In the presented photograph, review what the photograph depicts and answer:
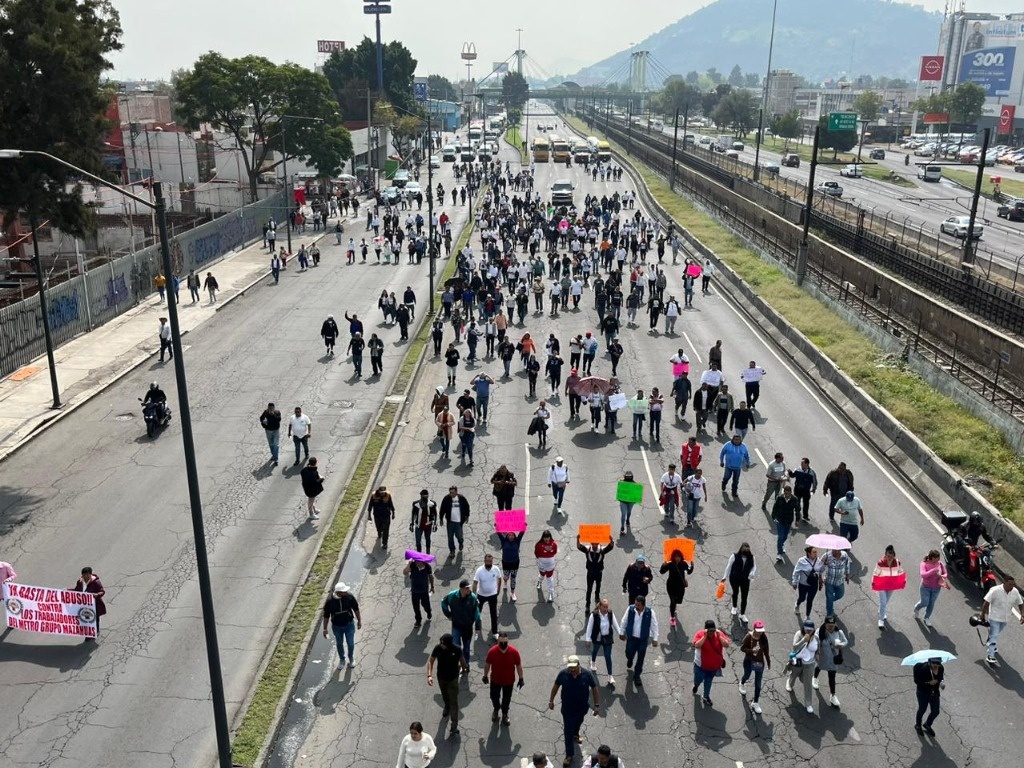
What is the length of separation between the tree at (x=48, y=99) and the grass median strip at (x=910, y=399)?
21174 mm

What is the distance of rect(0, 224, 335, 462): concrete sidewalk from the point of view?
24219 mm

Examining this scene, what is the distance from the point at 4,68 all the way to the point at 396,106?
9965 centimetres

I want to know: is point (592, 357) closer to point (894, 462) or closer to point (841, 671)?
point (894, 462)

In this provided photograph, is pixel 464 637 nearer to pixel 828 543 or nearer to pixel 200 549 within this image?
pixel 200 549

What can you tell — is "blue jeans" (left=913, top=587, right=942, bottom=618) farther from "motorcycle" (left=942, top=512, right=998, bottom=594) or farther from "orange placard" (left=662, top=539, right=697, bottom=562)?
"orange placard" (left=662, top=539, right=697, bottom=562)

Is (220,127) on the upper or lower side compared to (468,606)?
upper

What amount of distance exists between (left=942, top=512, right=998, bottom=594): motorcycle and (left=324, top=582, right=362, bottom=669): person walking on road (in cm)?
1016

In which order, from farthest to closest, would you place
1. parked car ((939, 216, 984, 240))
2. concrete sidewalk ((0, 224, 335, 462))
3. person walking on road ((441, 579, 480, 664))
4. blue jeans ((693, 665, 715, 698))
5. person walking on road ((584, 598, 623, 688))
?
1. parked car ((939, 216, 984, 240))
2. concrete sidewalk ((0, 224, 335, 462))
3. person walking on road ((441, 579, 480, 664))
4. person walking on road ((584, 598, 623, 688))
5. blue jeans ((693, 665, 715, 698))

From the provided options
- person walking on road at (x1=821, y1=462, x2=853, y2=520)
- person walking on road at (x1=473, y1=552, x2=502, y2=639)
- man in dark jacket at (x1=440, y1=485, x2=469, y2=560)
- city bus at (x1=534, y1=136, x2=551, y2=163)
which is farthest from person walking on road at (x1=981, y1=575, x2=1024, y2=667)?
city bus at (x1=534, y1=136, x2=551, y2=163)

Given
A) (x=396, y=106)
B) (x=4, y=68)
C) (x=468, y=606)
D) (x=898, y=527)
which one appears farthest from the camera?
(x=396, y=106)

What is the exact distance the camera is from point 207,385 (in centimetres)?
2741

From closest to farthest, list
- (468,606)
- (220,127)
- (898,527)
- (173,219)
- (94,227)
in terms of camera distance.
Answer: (468,606) → (898,527) → (94,227) → (173,219) → (220,127)

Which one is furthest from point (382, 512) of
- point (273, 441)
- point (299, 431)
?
point (273, 441)

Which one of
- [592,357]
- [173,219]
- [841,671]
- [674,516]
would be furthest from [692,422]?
[173,219]
